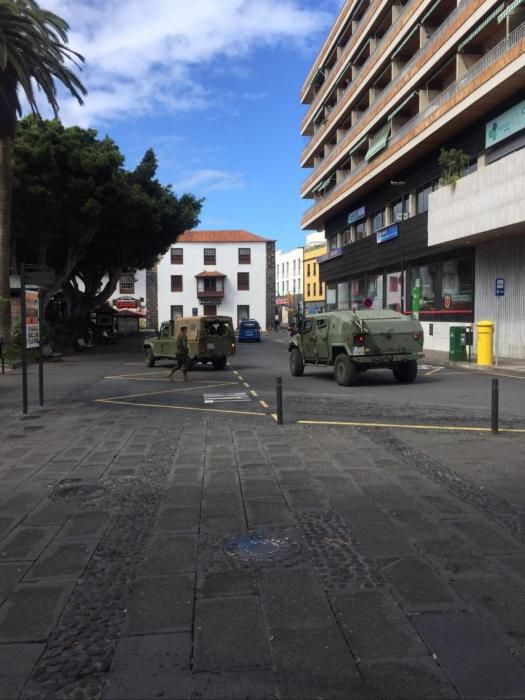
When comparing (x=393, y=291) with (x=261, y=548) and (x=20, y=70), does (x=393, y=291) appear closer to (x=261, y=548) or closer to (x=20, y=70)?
(x=20, y=70)

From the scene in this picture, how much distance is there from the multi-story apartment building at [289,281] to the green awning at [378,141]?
52.7 m

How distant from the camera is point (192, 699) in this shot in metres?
2.65

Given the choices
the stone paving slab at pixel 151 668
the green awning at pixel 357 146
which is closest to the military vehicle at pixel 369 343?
the stone paving slab at pixel 151 668

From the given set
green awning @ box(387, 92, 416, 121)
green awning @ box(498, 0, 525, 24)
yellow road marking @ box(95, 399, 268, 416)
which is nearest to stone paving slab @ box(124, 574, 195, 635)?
yellow road marking @ box(95, 399, 268, 416)

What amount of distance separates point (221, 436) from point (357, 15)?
4084 cm

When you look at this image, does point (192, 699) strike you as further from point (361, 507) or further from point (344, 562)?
point (361, 507)

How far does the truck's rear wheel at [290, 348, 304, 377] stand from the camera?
60.9 feet

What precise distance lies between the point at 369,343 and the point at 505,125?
14.1 meters

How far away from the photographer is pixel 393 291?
38.3 m

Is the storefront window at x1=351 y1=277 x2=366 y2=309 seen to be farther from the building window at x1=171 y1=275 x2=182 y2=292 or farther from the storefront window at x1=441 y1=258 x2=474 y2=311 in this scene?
the building window at x1=171 y1=275 x2=182 y2=292

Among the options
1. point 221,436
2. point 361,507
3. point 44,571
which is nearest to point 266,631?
point 44,571

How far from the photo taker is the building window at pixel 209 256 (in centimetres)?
7444

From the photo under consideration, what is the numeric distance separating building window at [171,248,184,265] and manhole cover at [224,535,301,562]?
71381mm

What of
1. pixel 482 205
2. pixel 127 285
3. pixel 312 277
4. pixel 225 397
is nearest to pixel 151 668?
pixel 225 397
